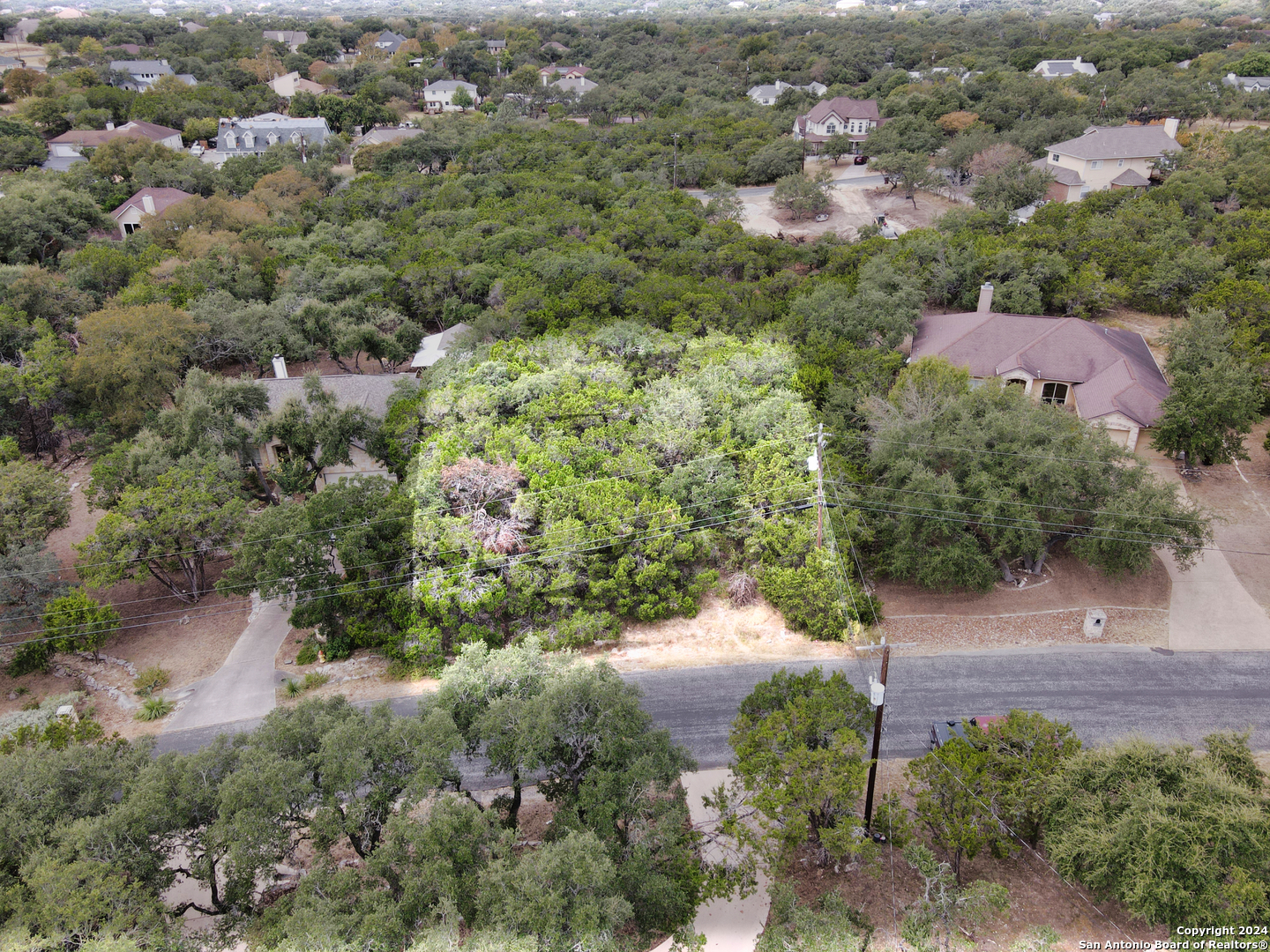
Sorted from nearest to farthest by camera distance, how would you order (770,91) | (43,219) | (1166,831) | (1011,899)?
(1166,831), (1011,899), (43,219), (770,91)

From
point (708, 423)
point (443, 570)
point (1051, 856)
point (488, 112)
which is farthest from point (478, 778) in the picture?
point (488, 112)

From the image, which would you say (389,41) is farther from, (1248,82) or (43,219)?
(1248,82)

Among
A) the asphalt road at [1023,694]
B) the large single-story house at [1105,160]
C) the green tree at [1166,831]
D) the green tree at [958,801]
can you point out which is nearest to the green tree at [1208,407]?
the asphalt road at [1023,694]

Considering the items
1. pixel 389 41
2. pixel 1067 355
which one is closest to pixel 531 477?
pixel 1067 355

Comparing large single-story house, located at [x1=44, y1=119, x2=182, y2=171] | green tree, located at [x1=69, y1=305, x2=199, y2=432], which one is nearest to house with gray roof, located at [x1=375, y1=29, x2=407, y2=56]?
large single-story house, located at [x1=44, y1=119, x2=182, y2=171]

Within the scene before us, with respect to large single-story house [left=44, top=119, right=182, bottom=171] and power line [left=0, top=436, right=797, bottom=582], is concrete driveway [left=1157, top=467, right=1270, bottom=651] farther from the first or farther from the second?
large single-story house [left=44, top=119, right=182, bottom=171]

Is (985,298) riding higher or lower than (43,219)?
lower

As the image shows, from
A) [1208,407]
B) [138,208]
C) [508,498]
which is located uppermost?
[138,208]
